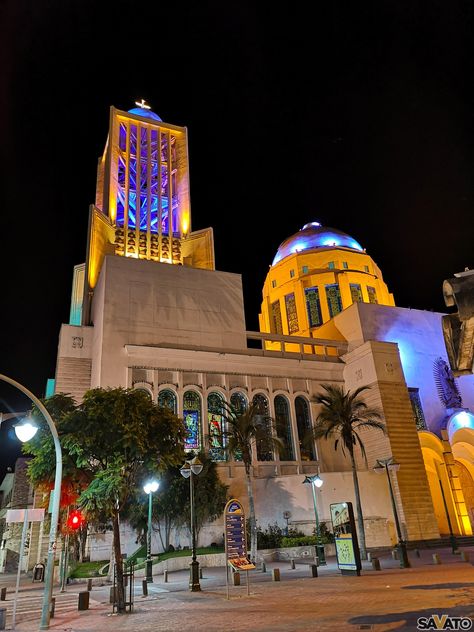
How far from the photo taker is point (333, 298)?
54594 millimetres

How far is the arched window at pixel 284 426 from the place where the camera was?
36562 mm

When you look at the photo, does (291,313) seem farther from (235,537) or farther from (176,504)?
(235,537)

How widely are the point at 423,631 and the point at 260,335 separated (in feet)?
108

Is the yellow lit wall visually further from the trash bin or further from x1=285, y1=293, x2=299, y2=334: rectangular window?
the trash bin

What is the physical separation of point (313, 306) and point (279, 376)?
18.3 m

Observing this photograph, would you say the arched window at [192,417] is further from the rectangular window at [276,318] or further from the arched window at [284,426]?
the rectangular window at [276,318]

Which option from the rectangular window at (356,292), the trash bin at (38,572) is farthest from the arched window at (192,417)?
the rectangular window at (356,292)

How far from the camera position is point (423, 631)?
7977 mm

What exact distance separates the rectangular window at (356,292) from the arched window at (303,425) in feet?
63.3

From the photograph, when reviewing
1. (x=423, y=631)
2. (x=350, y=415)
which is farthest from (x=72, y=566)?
(x=423, y=631)

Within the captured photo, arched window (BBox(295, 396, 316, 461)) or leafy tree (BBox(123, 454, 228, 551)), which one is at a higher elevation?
arched window (BBox(295, 396, 316, 461))

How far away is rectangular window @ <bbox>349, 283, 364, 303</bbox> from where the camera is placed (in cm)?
5456

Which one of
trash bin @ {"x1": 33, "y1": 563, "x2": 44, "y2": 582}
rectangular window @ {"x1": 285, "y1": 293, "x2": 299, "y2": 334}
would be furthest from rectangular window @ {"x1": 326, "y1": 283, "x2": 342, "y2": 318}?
trash bin @ {"x1": 33, "y1": 563, "x2": 44, "y2": 582}

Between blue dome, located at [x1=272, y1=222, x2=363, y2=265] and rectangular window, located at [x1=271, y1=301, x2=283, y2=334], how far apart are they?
243 inches
